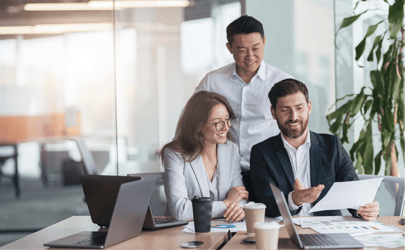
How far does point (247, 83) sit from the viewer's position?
2748mm

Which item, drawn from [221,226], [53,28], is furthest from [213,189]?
[53,28]

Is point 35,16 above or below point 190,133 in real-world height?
above

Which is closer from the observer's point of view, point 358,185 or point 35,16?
point 358,185

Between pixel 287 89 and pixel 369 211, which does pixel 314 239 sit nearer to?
pixel 369 211

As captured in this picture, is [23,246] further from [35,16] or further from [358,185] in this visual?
[35,16]

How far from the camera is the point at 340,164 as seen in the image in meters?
2.14

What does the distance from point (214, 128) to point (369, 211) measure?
879mm

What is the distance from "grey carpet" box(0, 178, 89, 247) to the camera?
170 inches

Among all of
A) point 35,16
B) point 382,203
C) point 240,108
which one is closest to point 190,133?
point 240,108

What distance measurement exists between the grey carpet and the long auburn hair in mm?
2461

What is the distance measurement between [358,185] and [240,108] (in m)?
1.20

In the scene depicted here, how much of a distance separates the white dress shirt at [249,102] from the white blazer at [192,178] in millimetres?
413

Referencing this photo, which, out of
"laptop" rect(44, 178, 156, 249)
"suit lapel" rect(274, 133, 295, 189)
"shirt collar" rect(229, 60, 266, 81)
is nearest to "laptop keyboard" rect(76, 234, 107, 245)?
"laptop" rect(44, 178, 156, 249)

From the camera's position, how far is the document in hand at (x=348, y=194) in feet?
5.38
